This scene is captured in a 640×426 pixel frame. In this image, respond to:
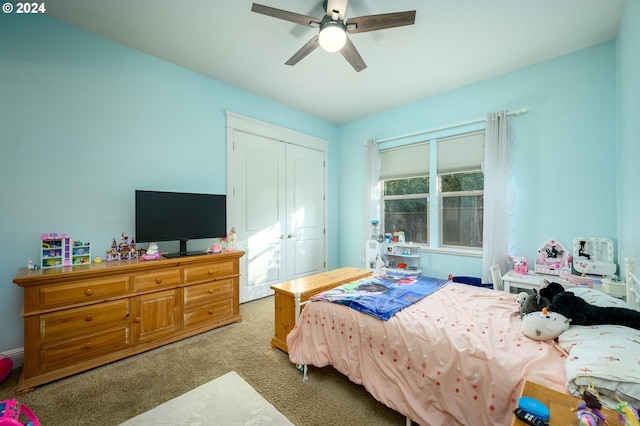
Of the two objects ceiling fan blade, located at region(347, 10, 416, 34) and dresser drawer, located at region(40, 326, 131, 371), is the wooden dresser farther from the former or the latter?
ceiling fan blade, located at region(347, 10, 416, 34)

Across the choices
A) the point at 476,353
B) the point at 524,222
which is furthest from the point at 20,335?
the point at 524,222

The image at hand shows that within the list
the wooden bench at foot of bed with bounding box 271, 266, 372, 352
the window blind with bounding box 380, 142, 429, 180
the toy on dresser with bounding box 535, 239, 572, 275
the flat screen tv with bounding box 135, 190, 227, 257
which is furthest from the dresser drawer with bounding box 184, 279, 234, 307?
the toy on dresser with bounding box 535, 239, 572, 275

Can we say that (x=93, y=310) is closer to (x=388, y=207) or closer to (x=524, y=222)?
(x=388, y=207)

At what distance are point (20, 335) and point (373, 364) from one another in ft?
9.52

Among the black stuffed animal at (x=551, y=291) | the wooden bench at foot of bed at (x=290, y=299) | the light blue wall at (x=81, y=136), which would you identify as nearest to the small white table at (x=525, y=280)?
the black stuffed animal at (x=551, y=291)

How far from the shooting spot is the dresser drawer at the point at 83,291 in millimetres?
1909

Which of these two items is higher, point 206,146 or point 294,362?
point 206,146

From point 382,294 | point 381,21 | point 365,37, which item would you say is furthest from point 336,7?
point 382,294

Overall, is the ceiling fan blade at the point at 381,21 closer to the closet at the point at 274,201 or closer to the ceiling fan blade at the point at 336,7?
the ceiling fan blade at the point at 336,7

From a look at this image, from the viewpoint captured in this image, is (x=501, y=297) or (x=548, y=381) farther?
(x=501, y=297)

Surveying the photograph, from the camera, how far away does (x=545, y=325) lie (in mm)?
1436

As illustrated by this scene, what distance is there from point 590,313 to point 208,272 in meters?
3.00

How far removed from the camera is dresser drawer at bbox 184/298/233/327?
8.63ft

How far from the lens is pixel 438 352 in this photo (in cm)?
143
